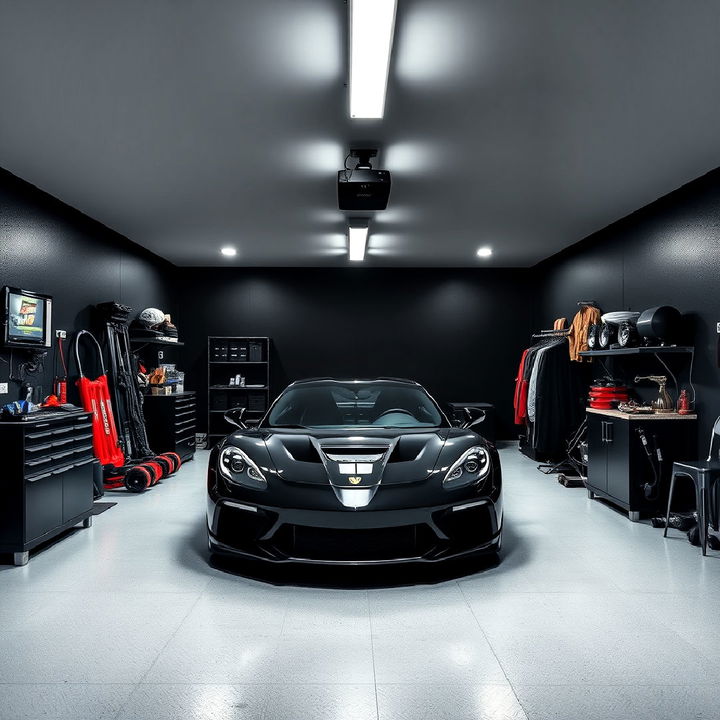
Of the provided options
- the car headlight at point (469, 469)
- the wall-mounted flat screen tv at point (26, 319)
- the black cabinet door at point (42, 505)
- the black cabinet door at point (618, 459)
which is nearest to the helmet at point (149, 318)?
the wall-mounted flat screen tv at point (26, 319)

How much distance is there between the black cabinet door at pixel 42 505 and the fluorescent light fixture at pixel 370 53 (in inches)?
108

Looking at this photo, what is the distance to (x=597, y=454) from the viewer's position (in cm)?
489

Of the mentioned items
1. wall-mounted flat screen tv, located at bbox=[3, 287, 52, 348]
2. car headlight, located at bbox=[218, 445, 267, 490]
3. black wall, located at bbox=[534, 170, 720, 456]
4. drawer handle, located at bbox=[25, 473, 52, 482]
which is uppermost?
black wall, located at bbox=[534, 170, 720, 456]

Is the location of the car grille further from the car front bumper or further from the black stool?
the black stool

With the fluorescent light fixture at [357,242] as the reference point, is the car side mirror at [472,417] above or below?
below

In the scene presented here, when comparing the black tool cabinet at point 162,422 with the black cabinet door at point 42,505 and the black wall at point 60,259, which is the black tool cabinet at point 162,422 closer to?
the black wall at point 60,259

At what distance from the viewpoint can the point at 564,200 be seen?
16.7 ft

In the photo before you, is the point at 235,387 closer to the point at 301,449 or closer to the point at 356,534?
the point at 301,449

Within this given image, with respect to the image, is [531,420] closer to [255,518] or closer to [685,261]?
[685,261]

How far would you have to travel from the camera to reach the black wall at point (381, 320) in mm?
8625

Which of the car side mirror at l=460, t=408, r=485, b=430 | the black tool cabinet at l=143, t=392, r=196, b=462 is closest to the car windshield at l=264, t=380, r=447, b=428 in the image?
the car side mirror at l=460, t=408, r=485, b=430

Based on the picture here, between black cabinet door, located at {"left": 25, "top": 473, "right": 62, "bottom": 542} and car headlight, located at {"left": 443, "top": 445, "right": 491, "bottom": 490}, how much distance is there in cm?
232

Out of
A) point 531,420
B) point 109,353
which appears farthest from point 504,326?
point 109,353

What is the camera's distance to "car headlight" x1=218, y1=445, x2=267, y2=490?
111 inches
